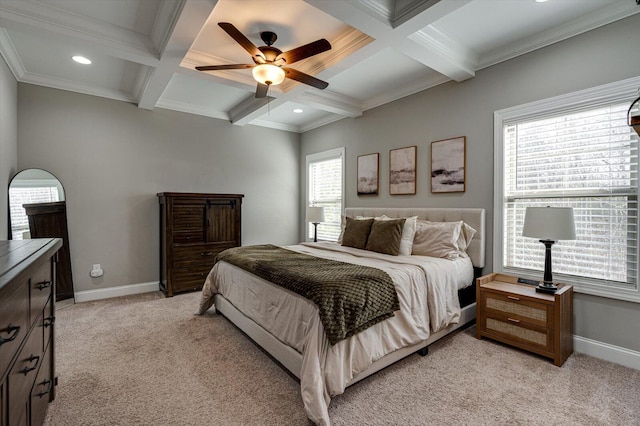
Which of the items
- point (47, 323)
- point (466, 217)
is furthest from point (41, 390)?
point (466, 217)

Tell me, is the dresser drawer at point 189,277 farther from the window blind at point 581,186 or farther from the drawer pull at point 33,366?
the window blind at point 581,186

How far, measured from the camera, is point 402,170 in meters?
4.09

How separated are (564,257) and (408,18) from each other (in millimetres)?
2475

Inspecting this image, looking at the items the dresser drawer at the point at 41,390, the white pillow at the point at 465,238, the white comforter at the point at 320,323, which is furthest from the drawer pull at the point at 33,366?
the white pillow at the point at 465,238

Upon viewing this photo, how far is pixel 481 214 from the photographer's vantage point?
3.21 metres

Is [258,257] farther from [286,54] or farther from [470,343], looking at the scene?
[470,343]

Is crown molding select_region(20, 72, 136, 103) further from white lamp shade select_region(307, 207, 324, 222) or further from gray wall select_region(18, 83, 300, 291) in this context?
white lamp shade select_region(307, 207, 324, 222)

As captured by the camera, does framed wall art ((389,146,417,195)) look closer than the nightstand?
No

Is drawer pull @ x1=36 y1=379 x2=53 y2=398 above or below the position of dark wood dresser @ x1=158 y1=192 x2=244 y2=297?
below

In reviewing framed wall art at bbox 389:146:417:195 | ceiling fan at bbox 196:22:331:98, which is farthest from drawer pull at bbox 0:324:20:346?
framed wall art at bbox 389:146:417:195

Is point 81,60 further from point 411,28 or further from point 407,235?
point 407,235

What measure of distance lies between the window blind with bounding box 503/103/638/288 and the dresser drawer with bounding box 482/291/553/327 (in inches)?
22.2

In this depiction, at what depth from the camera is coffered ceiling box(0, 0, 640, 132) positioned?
2.27 meters

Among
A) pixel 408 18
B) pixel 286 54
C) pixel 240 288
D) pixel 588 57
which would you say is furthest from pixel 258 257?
pixel 588 57
